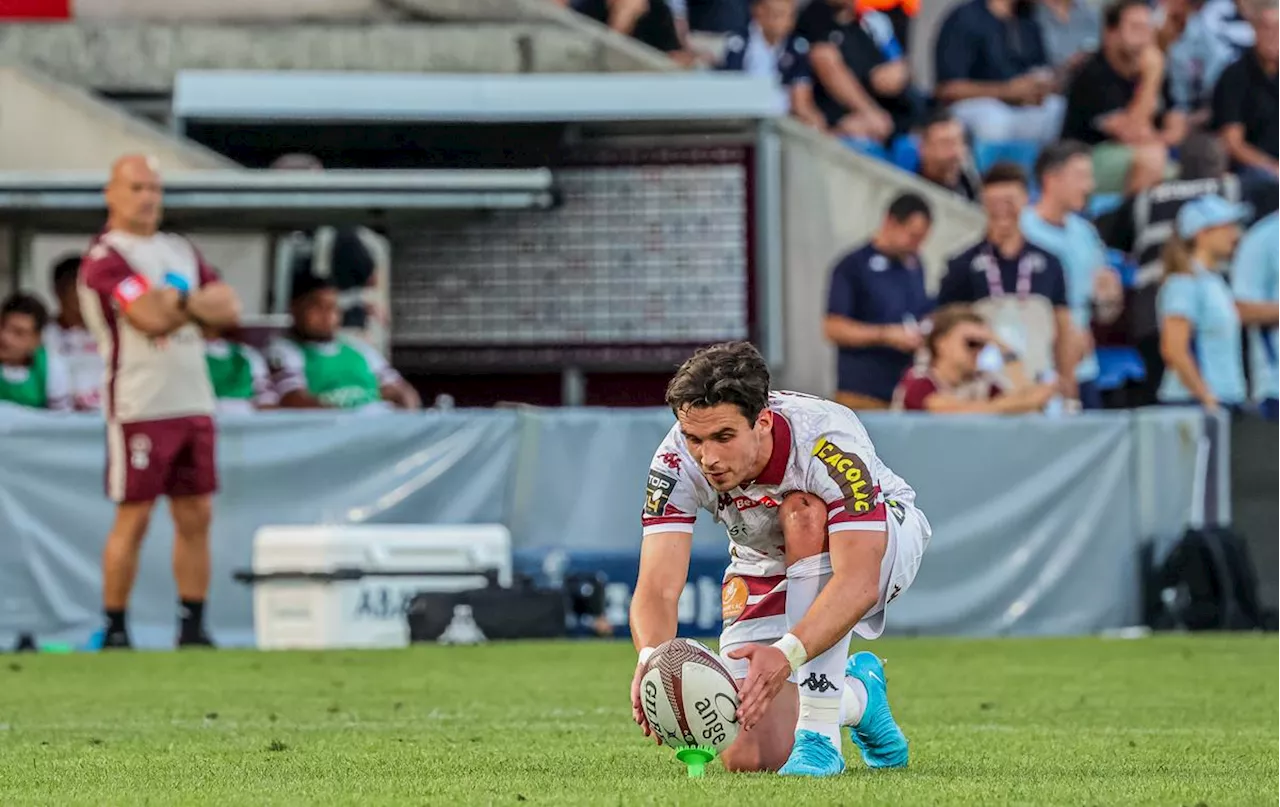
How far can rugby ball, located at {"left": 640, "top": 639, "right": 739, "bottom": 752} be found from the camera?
597cm

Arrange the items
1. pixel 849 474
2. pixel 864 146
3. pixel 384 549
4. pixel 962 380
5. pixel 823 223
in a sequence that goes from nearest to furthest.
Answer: pixel 849 474, pixel 384 549, pixel 962 380, pixel 823 223, pixel 864 146

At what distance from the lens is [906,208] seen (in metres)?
15.1

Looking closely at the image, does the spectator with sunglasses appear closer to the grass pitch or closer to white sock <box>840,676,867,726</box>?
the grass pitch

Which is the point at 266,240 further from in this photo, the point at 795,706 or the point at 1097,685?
the point at 795,706

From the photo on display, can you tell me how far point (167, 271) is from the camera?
493 inches

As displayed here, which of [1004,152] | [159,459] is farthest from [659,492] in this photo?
[1004,152]

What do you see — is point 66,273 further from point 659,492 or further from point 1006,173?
point 659,492

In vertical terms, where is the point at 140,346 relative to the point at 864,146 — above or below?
below

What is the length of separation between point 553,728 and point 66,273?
7870mm

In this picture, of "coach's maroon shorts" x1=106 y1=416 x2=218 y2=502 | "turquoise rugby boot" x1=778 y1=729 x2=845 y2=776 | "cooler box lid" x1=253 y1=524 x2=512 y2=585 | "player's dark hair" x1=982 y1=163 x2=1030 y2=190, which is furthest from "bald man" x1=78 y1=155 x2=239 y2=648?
"turquoise rugby boot" x1=778 y1=729 x2=845 y2=776

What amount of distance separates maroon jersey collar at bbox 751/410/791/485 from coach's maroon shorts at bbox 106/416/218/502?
675 cm

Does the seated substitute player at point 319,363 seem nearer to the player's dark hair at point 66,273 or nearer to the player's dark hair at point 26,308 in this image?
the player's dark hair at point 66,273

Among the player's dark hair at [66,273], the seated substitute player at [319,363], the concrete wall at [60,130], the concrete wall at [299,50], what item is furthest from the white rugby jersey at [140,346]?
the concrete wall at [299,50]

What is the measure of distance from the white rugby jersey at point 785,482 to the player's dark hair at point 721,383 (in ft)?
0.78
